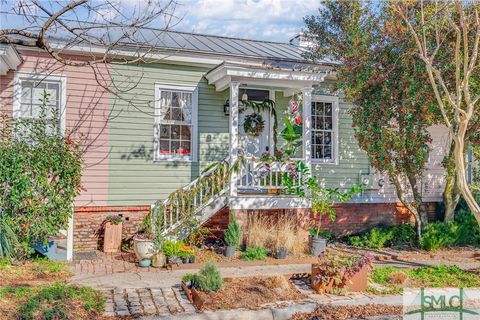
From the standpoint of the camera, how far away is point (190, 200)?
9156 mm

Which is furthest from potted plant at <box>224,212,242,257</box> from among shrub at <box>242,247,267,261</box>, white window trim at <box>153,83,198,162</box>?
white window trim at <box>153,83,198,162</box>

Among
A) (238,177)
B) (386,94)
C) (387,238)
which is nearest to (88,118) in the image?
(238,177)

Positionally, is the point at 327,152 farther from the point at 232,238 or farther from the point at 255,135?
the point at 232,238

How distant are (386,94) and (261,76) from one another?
9.23 feet

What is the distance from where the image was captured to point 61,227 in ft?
27.4

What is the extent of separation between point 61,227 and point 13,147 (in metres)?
1.76

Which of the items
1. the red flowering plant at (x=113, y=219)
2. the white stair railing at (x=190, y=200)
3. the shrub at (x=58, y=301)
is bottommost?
the shrub at (x=58, y=301)

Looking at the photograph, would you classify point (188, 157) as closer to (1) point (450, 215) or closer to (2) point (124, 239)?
(2) point (124, 239)

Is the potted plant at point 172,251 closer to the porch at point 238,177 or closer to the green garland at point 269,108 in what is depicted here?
the porch at point 238,177

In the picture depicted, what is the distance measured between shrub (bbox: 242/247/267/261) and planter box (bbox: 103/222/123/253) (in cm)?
283

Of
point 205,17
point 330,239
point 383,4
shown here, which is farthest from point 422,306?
point 383,4

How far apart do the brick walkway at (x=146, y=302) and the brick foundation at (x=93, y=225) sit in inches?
137

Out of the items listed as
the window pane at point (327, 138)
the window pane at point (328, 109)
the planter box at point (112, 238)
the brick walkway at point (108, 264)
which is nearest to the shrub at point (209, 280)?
the brick walkway at point (108, 264)

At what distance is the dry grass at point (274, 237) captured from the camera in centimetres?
920
